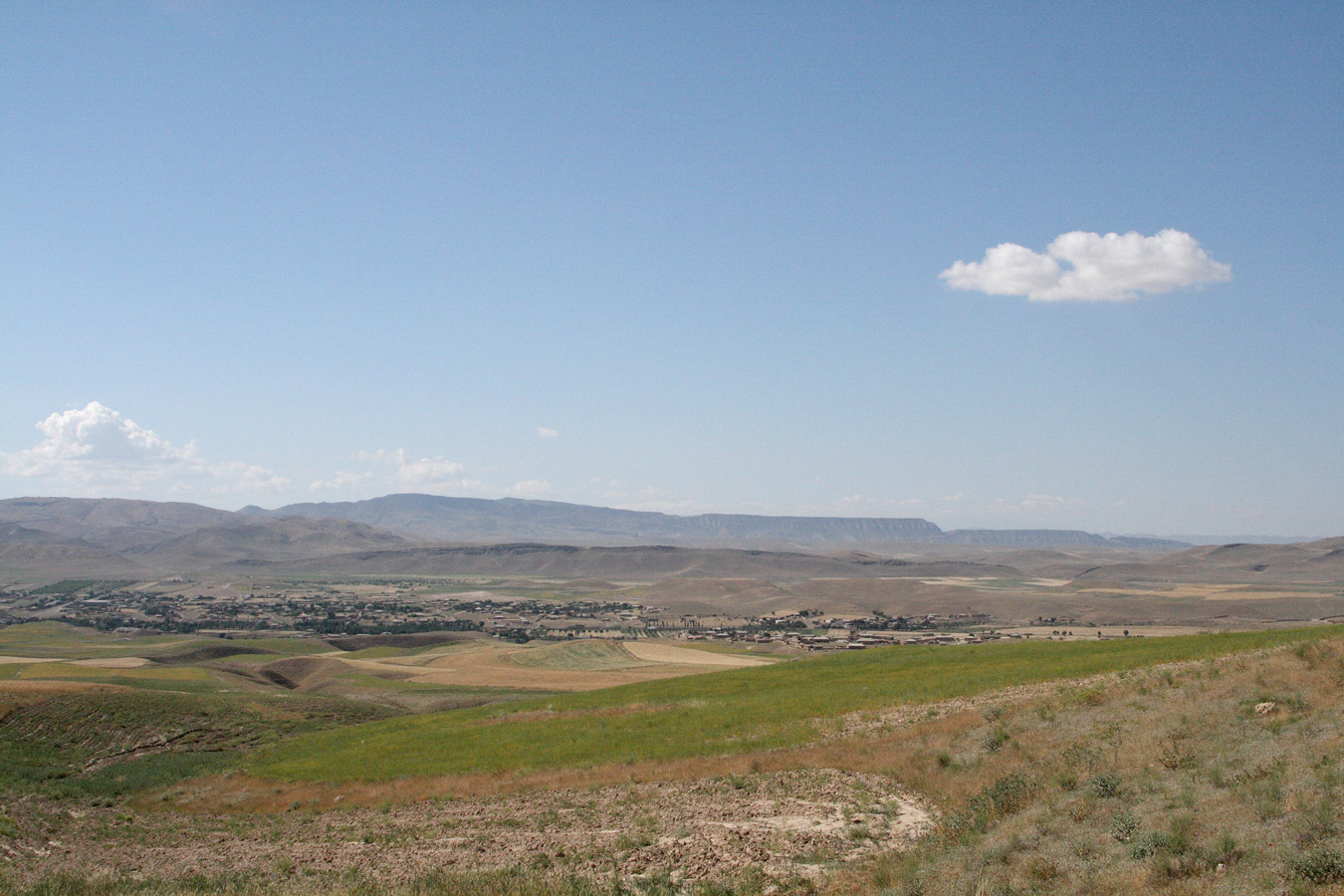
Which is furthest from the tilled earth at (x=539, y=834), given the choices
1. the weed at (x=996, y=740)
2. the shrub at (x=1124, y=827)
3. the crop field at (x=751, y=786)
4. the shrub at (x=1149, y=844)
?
the shrub at (x=1149, y=844)

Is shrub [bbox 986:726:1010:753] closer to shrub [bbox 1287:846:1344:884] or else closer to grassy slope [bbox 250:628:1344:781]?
grassy slope [bbox 250:628:1344:781]

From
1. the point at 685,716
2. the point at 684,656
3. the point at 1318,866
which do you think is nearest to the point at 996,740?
the point at 1318,866

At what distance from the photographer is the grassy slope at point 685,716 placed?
29406 mm

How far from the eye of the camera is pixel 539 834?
19.2 meters

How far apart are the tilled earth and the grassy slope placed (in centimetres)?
505

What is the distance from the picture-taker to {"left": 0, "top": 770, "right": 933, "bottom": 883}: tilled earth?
16266 millimetres

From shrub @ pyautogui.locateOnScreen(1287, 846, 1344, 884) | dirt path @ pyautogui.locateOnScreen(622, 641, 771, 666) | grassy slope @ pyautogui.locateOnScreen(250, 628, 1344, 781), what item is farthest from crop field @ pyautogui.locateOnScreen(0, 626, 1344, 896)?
dirt path @ pyautogui.locateOnScreen(622, 641, 771, 666)

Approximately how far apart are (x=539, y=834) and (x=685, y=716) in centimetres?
1626

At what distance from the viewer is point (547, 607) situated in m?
188

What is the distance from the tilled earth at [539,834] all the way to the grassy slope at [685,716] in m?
5.05

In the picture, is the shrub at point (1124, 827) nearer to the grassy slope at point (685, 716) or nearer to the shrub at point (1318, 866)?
the shrub at point (1318, 866)

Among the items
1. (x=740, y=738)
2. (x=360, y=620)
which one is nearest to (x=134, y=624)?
(x=360, y=620)

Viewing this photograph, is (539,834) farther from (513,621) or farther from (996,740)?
(513,621)

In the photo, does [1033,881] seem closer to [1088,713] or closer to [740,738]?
[1088,713]
